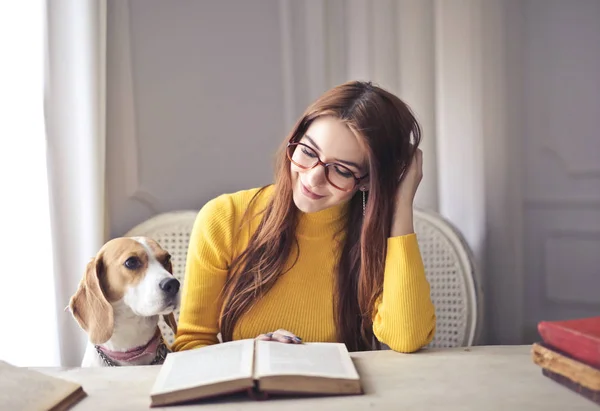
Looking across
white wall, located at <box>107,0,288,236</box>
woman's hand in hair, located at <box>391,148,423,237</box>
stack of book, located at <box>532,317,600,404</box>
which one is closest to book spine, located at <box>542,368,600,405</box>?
stack of book, located at <box>532,317,600,404</box>

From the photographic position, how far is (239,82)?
1.68m

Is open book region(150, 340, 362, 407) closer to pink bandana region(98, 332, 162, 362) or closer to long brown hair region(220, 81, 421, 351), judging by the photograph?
pink bandana region(98, 332, 162, 362)

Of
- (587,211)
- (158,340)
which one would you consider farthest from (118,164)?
(587,211)

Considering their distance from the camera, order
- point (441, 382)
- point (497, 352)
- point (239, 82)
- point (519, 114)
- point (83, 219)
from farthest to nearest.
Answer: point (239, 82), point (519, 114), point (83, 219), point (497, 352), point (441, 382)

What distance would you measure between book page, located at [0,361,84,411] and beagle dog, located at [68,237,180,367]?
18cm

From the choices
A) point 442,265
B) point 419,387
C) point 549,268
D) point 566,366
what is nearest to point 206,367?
point 419,387

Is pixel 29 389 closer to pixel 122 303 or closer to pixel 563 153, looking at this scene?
pixel 122 303

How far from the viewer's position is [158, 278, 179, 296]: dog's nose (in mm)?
1038

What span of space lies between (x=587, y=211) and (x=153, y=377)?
1.25 m

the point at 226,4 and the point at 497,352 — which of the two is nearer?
the point at 497,352

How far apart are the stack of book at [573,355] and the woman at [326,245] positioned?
0.27 metres

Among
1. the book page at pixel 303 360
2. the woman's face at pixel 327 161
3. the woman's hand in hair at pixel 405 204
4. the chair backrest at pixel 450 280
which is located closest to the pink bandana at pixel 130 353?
the book page at pixel 303 360

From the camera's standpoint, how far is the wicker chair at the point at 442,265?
1539mm

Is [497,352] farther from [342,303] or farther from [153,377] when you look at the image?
[153,377]
